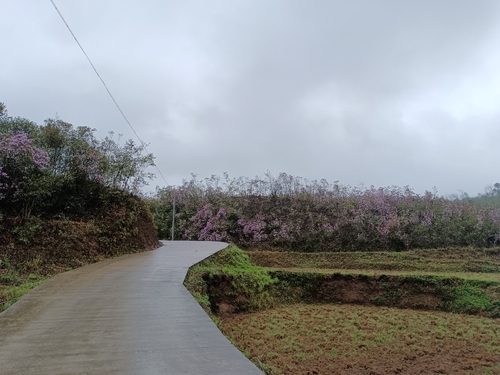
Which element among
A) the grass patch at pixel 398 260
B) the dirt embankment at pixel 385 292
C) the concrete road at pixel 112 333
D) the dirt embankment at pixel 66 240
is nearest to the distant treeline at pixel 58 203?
the dirt embankment at pixel 66 240

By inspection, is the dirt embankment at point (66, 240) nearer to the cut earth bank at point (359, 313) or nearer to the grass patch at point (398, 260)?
the cut earth bank at point (359, 313)

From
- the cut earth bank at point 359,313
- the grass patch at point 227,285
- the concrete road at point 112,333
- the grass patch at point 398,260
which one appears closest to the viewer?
the concrete road at point 112,333

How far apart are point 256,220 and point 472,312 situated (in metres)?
11.0

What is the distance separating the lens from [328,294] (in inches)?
436

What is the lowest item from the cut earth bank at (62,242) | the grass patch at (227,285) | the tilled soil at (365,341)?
the tilled soil at (365,341)

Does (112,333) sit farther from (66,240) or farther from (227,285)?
(66,240)

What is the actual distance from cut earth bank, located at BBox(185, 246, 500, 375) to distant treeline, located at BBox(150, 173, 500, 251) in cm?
231

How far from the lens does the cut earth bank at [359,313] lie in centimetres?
547

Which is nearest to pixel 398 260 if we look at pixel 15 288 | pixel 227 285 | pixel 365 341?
pixel 227 285

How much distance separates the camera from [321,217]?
738 inches

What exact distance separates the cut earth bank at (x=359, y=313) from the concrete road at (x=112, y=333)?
2.20 ft

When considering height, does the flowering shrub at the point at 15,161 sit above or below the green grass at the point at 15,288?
above

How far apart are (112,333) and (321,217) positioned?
15735 millimetres

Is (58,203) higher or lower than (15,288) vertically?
higher
